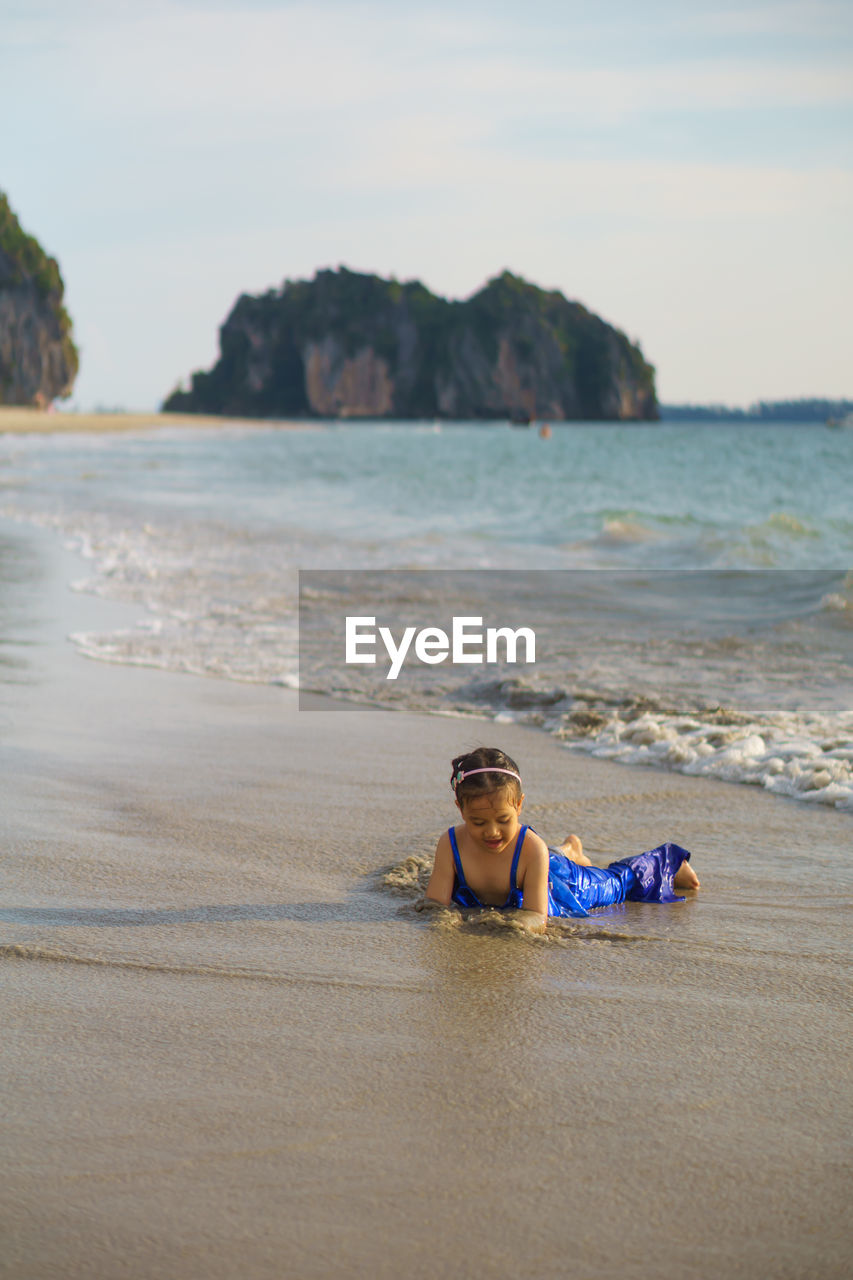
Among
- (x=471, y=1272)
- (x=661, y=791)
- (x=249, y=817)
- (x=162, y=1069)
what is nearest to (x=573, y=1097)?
(x=471, y=1272)

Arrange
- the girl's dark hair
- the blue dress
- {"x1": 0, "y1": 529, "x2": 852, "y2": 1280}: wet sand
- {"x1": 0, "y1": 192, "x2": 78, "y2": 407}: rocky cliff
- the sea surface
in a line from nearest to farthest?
A: {"x1": 0, "y1": 529, "x2": 852, "y2": 1280}: wet sand < the girl's dark hair < the blue dress < the sea surface < {"x1": 0, "y1": 192, "x2": 78, "y2": 407}: rocky cliff

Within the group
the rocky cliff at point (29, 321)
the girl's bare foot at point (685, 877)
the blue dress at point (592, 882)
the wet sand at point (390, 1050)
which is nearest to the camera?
the wet sand at point (390, 1050)

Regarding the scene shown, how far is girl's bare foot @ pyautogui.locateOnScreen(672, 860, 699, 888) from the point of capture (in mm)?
4027

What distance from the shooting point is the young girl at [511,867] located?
360 centimetres

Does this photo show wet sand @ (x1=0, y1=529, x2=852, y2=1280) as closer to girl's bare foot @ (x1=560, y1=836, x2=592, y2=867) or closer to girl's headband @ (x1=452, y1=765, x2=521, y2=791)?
girl's bare foot @ (x1=560, y1=836, x2=592, y2=867)

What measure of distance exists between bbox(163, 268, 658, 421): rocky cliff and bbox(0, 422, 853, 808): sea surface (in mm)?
153179

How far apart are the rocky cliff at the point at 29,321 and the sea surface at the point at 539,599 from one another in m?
93.3

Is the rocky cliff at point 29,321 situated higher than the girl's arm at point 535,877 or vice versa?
the rocky cliff at point 29,321

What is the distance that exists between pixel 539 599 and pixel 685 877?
8.23m

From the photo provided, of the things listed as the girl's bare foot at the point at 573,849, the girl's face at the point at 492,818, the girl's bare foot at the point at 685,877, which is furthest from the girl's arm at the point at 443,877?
the girl's bare foot at the point at 685,877

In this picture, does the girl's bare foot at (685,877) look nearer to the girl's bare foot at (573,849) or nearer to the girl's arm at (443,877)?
the girl's bare foot at (573,849)

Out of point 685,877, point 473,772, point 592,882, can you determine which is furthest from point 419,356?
point 473,772

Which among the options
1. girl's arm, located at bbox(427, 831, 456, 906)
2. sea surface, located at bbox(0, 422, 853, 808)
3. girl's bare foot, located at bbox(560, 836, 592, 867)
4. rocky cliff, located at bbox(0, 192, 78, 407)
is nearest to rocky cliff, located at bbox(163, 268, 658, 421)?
rocky cliff, located at bbox(0, 192, 78, 407)

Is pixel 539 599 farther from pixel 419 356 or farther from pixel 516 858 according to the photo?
pixel 419 356
